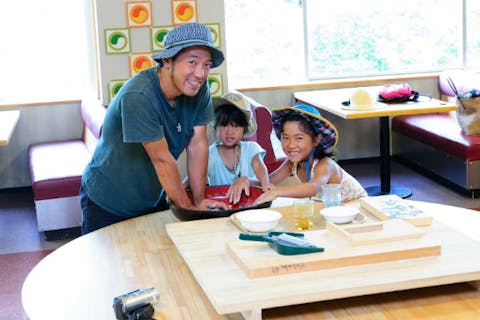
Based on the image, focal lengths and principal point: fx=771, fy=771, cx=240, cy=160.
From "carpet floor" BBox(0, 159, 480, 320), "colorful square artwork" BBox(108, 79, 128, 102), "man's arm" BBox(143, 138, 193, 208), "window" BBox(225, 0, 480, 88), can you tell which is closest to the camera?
"man's arm" BBox(143, 138, 193, 208)

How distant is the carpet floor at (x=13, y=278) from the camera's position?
4145 mm

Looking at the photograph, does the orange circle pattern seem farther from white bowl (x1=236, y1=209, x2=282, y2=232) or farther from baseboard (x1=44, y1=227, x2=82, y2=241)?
white bowl (x1=236, y1=209, x2=282, y2=232)

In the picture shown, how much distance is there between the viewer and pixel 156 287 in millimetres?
2242

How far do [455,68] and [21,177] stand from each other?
4.31 meters

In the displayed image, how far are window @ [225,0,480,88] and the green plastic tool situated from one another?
5.05 m

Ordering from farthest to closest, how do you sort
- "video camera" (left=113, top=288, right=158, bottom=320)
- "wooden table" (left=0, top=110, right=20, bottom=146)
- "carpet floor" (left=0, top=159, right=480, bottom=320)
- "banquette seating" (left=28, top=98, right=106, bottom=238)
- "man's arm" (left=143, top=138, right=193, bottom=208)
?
1. "banquette seating" (left=28, top=98, right=106, bottom=238)
2. "wooden table" (left=0, top=110, right=20, bottom=146)
3. "carpet floor" (left=0, top=159, right=480, bottom=320)
4. "man's arm" (left=143, top=138, right=193, bottom=208)
5. "video camera" (left=113, top=288, right=158, bottom=320)

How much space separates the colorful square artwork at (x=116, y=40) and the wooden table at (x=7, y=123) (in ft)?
3.03

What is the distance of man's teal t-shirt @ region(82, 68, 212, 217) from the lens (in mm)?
2773

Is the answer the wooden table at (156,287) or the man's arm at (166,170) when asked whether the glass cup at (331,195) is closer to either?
the wooden table at (156,287)

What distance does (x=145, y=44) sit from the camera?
6.24 meters

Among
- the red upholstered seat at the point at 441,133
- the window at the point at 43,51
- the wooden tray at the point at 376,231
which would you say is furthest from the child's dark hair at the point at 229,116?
the window at the point at 43,51

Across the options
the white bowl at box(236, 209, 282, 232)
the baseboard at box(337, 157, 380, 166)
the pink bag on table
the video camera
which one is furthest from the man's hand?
the baseboard at box(337, 157, 380, 166)

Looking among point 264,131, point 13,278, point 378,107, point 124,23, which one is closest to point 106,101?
point 124,23

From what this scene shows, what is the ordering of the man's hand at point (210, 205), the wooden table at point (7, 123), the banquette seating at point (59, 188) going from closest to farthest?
the man's hand at point (210, 205) → the wooden table at point (7, 123) → the banquette seating at point (59, 188)
